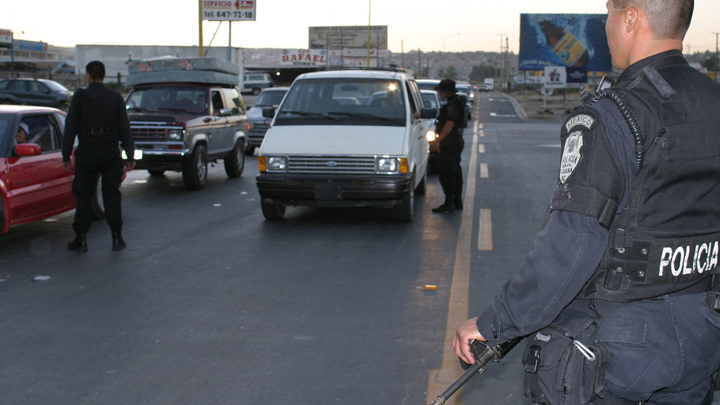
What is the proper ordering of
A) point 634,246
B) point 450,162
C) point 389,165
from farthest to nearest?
point 450,162 → point 389,165 → point 634,246

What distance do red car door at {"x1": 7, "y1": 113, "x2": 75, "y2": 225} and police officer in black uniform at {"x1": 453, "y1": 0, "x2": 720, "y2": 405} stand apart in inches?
254

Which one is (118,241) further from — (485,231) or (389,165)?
(485,231)

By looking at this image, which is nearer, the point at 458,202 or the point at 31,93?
the point at 458,202

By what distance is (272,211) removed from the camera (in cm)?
877

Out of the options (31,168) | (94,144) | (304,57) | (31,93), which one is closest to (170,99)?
(31,168)

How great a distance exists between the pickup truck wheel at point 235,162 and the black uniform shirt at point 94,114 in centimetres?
602

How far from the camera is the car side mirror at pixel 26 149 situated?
7045 millimetres

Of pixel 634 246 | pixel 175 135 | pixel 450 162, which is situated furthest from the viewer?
pixel 175 135

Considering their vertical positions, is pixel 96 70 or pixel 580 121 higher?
pixel 96 70

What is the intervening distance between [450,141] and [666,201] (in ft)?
24.2

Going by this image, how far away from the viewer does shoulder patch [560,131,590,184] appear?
1.86 metres

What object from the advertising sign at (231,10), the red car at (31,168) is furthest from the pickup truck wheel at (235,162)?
the advertising sign at (231,10)

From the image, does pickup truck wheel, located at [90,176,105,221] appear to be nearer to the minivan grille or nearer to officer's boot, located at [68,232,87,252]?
officer's boot, located at [68,232,87,252]

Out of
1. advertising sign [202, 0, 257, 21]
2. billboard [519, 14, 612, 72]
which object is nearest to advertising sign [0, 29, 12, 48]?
advertising sign [202, 0, 257, 21]
